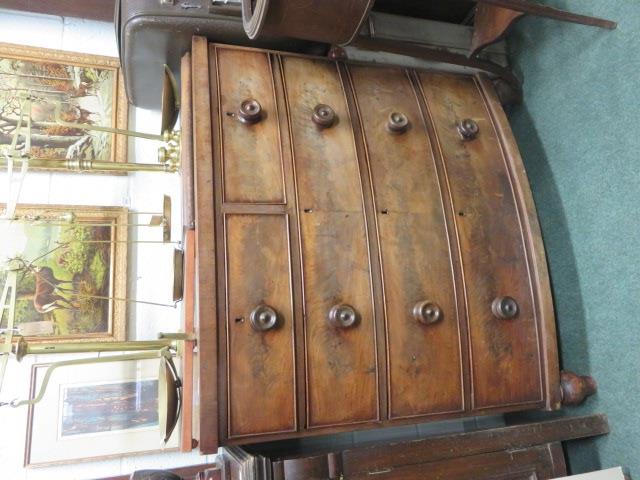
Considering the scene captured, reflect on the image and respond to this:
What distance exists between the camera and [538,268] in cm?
195

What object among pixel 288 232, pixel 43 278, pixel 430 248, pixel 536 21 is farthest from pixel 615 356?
pixel 43 278

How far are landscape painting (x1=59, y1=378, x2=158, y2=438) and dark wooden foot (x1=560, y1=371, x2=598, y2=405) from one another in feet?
5.50

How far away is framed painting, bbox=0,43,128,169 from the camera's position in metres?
2.50

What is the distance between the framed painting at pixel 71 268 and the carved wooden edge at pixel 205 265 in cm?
80

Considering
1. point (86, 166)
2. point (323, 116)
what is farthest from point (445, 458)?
point (86, 166)

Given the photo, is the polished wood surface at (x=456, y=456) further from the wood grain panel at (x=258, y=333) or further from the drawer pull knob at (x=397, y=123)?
the drawer pull knob at (x=397, y=123)

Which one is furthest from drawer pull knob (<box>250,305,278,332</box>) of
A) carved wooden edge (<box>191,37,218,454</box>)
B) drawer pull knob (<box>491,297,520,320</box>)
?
drawer pull knob (<box>491,297,520,320</box>)

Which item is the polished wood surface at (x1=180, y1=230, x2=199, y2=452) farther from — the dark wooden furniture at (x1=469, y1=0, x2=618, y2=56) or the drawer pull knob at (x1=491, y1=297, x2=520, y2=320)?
the dark wooden furniture at (x1=469, y1=0, x2=618, y2=56)

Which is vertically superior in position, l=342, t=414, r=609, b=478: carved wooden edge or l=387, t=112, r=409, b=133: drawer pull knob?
l=387, t=112, r=409, b=133: drawer pull knob

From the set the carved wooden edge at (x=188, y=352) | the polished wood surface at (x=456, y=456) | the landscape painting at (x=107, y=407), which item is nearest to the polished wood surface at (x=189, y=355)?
the carved wooden edge at (x=188, y=352)

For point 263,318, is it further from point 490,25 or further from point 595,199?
point 490,25

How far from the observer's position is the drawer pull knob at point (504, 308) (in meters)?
1.85

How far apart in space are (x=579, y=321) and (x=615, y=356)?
0.60 ft

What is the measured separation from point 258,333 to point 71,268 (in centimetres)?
121
